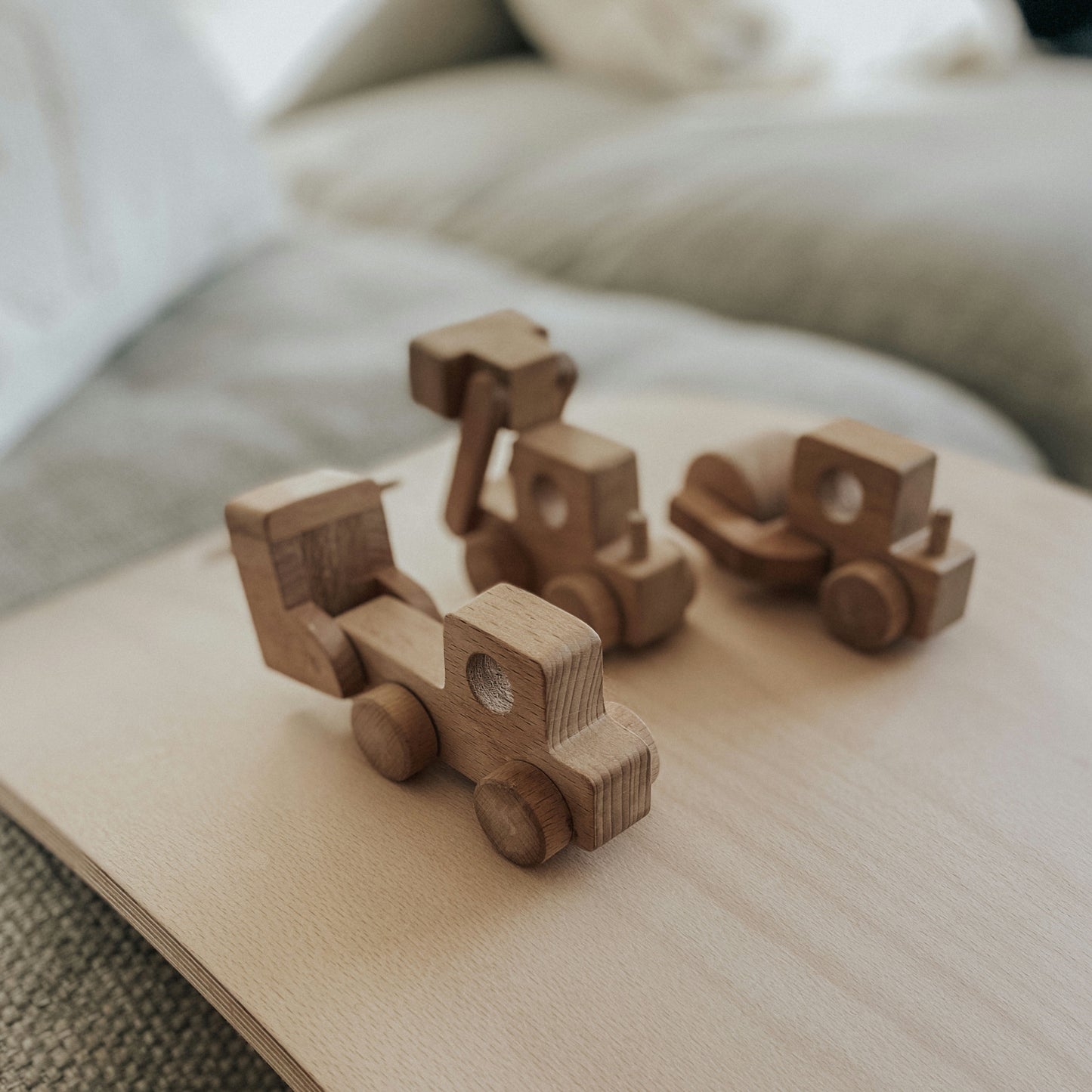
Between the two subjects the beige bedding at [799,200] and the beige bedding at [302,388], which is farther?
the beige bedding at [799,200]

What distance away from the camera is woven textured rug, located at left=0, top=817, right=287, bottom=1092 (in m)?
0.37

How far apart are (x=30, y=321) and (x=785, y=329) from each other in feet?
2.02

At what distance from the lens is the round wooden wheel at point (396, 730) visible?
0.40 metres

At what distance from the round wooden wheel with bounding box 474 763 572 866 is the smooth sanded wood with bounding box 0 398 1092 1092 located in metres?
0.01

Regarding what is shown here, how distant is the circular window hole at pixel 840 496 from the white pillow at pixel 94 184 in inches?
19.8

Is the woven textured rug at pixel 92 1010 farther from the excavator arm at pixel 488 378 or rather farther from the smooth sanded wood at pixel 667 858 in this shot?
the excavator arm at pixel 488 378

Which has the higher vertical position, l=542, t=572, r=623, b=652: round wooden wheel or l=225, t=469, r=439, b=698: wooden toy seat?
l=225, t=469, r=439, b=698: wooden toy seat

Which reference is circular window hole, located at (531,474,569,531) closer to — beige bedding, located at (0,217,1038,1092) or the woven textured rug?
beige bedding, located at (0,217,1038,1092)

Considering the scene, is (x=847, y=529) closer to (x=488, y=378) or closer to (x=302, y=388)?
(x=488, y=378)

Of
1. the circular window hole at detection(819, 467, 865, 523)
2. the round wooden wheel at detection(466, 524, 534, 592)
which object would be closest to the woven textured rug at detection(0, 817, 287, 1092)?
the round wooden wheel at detection(466, 524, 534, 592)

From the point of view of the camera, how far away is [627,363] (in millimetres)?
817

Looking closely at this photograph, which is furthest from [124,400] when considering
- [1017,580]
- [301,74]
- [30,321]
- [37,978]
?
[301,74]

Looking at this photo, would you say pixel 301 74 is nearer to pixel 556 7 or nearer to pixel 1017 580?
pixel 556 7

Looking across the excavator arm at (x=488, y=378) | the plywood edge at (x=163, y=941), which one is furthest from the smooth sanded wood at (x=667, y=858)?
the excavator arm at (x=488, y=378)
